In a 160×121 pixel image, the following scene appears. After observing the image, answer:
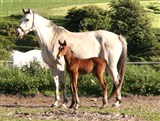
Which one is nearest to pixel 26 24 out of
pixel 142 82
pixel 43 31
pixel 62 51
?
pixel 43 31

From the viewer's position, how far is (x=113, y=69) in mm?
11273

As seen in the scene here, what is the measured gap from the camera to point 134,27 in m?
38.5

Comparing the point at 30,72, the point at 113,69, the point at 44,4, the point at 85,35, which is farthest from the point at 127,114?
the point at 44,4

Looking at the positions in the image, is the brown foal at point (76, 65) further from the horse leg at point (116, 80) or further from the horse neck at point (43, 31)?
the horse neck at point (43, 31)

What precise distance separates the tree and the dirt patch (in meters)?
19.5

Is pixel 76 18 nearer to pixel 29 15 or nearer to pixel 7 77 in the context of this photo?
pixel 7 77

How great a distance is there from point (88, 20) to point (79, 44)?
2695cm

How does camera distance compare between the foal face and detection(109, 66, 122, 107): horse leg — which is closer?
the foal face

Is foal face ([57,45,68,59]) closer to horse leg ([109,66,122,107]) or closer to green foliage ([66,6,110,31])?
horse leg ([109,66,122,107])

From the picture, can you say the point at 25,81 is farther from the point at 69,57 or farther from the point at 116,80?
the point at 69,57

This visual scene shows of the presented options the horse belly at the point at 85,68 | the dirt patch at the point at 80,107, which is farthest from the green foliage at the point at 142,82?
the horse belly at the point at 85,68

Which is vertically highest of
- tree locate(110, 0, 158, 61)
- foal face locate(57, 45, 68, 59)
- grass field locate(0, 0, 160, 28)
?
foal face locate(57, 45, 68, 59)

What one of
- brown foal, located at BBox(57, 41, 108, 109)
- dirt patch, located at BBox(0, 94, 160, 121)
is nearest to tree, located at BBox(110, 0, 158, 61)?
dirt patch, located at BBox(0, 94, 160, 121)

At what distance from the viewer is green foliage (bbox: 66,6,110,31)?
126 ft
